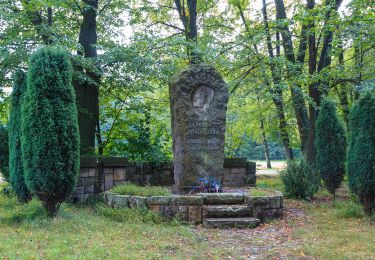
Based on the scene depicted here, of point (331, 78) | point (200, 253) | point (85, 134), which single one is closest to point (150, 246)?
point (200, 253)

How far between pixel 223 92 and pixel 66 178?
3800mm

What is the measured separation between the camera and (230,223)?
261 inches

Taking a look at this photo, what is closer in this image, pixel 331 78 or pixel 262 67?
pixel 331 78

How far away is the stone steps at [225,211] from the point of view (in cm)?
688

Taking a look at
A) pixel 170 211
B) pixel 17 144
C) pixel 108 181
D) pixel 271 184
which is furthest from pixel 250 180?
pixel 17 144

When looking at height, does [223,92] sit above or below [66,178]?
above

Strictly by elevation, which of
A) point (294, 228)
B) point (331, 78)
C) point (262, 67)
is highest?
point (262, 67)

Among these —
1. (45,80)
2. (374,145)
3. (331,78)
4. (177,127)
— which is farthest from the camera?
(331,78)

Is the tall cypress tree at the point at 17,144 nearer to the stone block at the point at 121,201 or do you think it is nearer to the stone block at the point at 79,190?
the stone block at the point at 79,190

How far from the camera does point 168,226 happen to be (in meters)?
6.57

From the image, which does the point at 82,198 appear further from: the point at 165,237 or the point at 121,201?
the point at 165,237

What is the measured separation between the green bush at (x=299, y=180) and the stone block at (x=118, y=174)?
421cm

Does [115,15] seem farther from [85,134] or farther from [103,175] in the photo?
[103,175]

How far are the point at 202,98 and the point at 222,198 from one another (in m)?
2.27
